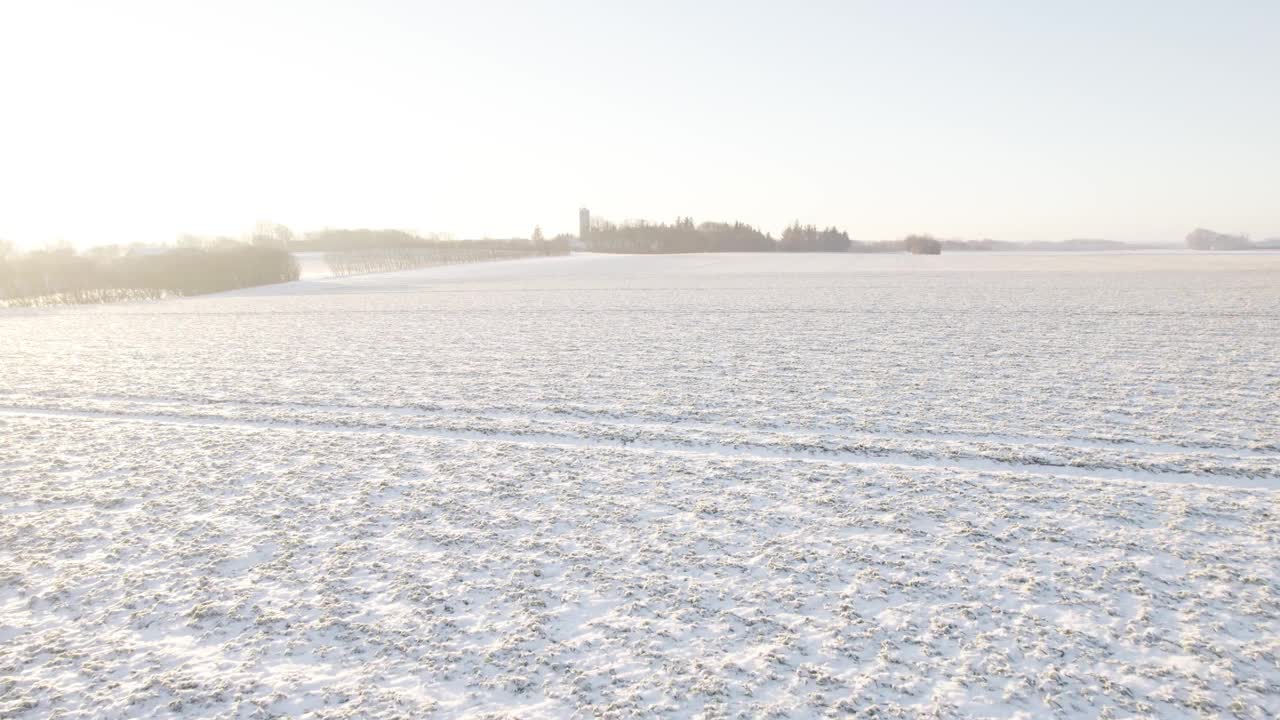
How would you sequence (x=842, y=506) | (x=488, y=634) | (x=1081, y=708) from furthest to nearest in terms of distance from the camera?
1. (x=842, y=506)
2. (x=488, y=634)
3. (x=1081, y=708)

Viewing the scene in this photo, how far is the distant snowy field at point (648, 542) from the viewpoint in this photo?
8.73ft

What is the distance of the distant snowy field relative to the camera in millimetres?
2660

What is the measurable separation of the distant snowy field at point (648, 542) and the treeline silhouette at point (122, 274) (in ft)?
72.8

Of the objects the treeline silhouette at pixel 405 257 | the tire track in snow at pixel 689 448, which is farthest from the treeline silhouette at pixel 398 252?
the tire track in snow at pixel 689 448

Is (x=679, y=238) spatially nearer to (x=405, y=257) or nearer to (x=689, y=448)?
(x=405, y=257)

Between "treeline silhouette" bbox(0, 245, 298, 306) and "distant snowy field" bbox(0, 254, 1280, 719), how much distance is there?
22.2 metres

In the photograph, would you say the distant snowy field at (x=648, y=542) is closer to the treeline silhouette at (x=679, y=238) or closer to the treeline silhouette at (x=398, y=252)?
the treeline silhouette at (x=398, y=252)

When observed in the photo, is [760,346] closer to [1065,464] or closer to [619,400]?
[619,400]

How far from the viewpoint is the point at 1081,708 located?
2.48 m

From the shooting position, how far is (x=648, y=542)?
3.81 meters

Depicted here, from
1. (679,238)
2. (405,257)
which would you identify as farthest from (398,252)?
(679,238)

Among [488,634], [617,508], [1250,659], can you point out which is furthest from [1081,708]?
[617,508]

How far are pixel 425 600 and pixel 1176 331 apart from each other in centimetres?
1321

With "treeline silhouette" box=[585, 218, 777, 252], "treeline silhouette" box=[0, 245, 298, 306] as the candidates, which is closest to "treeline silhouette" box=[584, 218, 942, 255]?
"treeline silhouette" box=[585, 218, 777, 252]
